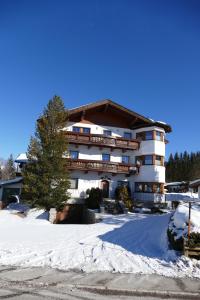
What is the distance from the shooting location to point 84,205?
3173cm

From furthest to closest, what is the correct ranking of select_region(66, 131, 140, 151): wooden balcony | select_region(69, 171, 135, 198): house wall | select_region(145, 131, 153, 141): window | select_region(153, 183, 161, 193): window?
select_region(145, 131, 153, 141): window < select_region(153, 183, 161, 193): window < select_region(69, 171, 135, 198): house wall < select_region(66, 131, 140, 151): wooden balcony

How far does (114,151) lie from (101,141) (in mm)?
2633

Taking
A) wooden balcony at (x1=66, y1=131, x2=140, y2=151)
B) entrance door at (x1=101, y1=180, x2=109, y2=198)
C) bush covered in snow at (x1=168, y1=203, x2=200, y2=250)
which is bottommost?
bush covered in snow at (x1=168, y1=203, x2=200, y2=250)

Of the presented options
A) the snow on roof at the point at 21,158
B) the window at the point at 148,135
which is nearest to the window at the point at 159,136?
the window at the point at 148,135

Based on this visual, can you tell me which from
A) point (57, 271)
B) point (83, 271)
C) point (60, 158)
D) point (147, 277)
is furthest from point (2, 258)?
point (60, 158)

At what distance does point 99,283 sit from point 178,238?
4777 mm

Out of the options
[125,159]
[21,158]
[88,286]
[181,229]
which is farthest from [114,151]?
[88,286]

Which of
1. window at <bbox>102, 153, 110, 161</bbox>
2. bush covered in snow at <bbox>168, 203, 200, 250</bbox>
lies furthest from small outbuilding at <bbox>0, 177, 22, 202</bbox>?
bush covered in snow at <bbox>168, 203, 200, 250</bbox>

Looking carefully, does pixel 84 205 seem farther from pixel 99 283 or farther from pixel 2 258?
pixel 99 283

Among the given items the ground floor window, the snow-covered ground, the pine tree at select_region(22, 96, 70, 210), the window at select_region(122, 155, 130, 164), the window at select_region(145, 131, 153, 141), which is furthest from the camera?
the window at select_region(122, 155, 130, 164)

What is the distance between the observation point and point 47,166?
27484 millimetres

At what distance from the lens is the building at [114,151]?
110ft

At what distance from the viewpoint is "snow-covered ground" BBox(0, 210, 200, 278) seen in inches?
430

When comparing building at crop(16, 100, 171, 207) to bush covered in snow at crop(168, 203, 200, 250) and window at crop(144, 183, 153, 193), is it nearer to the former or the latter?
window at crop(144, 183, 153, 193)
